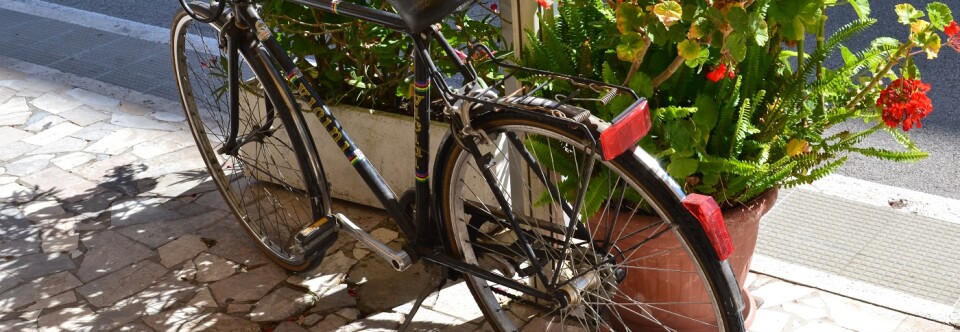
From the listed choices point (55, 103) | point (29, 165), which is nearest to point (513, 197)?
point (29, 165)

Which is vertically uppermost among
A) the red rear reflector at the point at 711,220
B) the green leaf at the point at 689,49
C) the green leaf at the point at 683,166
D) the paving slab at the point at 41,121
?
the green leaf at the point at 689,49

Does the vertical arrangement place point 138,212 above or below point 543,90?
below

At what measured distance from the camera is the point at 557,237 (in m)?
2.89

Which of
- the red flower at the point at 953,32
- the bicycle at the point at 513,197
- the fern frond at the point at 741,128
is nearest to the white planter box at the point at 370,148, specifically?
the bicycle at the point at 513,197

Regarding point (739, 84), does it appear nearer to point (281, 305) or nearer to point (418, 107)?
point (418, 107)

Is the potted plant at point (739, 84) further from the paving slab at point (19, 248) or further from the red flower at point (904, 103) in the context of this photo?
the paving slab at point (19, 248)

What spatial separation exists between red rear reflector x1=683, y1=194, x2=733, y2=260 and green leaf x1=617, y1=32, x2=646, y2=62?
410 millimetres

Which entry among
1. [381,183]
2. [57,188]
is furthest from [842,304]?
[57,188]

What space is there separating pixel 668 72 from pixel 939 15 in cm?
68

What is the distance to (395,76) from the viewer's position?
4.01 meters

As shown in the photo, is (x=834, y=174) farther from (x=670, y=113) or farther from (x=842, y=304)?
(x=670, y=113)

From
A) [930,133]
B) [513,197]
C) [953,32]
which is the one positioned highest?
[953,32]

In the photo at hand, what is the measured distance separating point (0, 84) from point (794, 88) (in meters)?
4.47

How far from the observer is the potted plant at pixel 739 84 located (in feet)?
8.52
